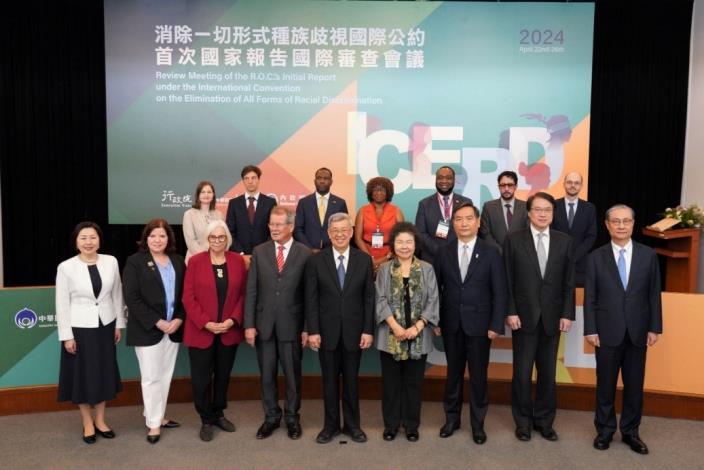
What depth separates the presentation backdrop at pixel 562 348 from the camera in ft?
14.5

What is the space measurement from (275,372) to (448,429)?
1.25m

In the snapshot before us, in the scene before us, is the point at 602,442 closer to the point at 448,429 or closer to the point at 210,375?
the point at 448,429

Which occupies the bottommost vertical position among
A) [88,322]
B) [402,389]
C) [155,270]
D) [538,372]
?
[402,389]

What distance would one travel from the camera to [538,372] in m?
4.17

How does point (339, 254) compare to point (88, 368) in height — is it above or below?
above

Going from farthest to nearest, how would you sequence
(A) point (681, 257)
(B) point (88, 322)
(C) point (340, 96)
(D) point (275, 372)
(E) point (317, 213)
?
(C) point (340, 96), (A) point (681, 257), (E) point (317, 213), (D) point (275, 372), (B) point (88, 322)

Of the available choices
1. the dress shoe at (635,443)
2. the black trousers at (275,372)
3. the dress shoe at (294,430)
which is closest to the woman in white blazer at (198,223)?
the black trousers at (275,372)

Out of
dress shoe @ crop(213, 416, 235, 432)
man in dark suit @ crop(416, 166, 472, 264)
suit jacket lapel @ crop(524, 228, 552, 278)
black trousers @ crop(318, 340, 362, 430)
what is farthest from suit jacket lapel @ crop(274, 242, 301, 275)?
suit jacket lapel @ crop(524, 228, 552, 278)

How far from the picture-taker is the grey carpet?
3.76 metres

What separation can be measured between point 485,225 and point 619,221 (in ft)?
4.47

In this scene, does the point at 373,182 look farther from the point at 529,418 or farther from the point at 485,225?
the point at 529,418

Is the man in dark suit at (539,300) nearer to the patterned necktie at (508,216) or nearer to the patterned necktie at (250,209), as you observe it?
the patterned necktie at (508,216)

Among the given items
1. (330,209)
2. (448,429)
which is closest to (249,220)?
Answer: (330,209)

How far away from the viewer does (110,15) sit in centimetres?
693
